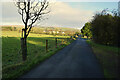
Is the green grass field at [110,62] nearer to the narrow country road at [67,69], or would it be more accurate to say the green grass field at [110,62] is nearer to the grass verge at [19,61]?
the narrow country road at [67,69]

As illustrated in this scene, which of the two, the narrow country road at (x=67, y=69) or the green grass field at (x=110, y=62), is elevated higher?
the green grass field at (x=110, y=62)

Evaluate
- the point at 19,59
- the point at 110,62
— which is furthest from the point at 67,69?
the point at 19,59

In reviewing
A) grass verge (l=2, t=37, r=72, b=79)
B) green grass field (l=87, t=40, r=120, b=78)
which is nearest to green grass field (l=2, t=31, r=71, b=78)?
grass verge (l=2, t=37, r=72, b=79)

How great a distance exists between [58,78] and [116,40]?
681cm

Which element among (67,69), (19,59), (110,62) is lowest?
(19,59)

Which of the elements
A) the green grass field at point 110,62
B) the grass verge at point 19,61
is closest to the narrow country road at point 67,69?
the green grass field at point 110,62

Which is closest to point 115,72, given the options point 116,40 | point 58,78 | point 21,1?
point 58,78

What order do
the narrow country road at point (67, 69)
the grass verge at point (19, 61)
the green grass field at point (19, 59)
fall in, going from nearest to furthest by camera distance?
the narrow country road at point (67, 69) < the grass verge at point (19, 61) < the green grass field at point (19, 59)

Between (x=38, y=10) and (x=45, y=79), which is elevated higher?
(x=38, y=10)

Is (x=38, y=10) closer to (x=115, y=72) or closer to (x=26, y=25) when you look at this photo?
(x=26, y=25)

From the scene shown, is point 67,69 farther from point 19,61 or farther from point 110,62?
point 19,61

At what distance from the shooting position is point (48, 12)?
10.5 m

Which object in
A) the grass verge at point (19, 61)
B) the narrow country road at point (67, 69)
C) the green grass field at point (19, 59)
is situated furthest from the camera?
the green grass field at point (19, 59)

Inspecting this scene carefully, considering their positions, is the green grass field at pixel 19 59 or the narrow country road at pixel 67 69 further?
the green grass field at pixel 19 59
